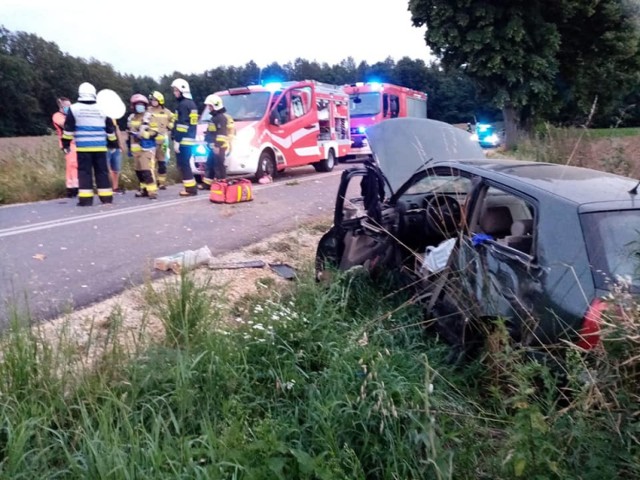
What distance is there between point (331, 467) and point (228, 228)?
604 centimetres

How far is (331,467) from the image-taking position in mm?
2512

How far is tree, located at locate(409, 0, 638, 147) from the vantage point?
21938 millimetres

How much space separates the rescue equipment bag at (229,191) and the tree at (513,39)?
44.8 feet

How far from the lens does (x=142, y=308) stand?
441 cm

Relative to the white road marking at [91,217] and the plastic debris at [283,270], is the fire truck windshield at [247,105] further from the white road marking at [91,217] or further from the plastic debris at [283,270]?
the plastic debris at [283,270]

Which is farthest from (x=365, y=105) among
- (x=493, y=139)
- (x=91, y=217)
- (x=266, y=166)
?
(x=91, y=217)

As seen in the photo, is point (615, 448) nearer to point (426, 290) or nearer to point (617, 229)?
point (617, 229)

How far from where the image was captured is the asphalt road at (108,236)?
5168 mm

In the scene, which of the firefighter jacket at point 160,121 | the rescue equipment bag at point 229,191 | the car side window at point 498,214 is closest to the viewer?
the car side window at point 498,214

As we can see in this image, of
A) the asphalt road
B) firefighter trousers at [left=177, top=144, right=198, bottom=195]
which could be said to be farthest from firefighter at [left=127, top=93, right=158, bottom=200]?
firefighter trousers at [left=177, top=144, right=198, bottom=195]

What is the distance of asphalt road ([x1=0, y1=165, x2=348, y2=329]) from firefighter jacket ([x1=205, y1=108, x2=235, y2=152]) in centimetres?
106

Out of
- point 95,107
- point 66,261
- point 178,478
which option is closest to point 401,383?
point 178,478

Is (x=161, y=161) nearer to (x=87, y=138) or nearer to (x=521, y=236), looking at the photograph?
(x=87, y=138)

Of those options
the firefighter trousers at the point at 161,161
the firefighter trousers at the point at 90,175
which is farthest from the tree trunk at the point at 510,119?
the firefighter trousers at the point at 90,175
